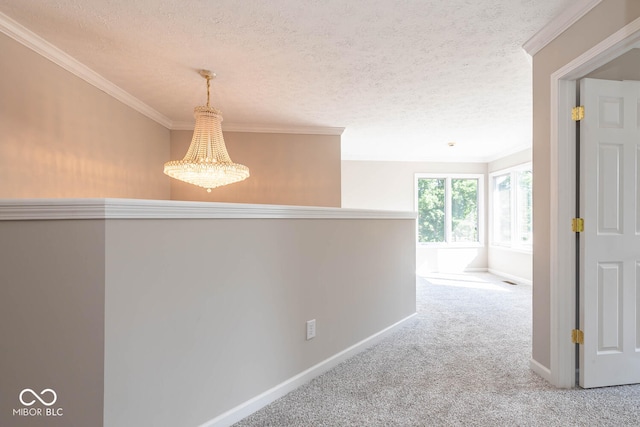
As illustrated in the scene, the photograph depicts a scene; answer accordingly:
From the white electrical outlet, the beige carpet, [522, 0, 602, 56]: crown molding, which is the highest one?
[522, 0, 602, 56]: crown molding

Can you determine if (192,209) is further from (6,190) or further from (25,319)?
(6,190)

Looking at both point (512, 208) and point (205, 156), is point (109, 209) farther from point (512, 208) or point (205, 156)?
point (512, 208)

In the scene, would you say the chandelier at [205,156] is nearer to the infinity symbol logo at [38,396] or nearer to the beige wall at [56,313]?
the beige wall at [56,313]

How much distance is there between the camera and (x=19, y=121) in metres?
2.18

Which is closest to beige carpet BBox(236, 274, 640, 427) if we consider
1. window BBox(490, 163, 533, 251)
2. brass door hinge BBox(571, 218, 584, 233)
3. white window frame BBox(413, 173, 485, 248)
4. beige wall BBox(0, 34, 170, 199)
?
brass door hinge BBox(571, 218, 584, 233)

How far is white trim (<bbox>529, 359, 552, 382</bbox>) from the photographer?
7.07 feet

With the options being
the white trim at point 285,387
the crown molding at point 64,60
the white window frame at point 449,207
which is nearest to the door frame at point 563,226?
the white trim at point 285,387

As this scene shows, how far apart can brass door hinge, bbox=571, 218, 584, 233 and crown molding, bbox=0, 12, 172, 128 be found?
3.84 meters

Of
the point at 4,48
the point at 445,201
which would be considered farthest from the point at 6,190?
the point at 445,201

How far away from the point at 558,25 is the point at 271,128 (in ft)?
11.0

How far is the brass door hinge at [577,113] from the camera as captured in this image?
6.67 ft

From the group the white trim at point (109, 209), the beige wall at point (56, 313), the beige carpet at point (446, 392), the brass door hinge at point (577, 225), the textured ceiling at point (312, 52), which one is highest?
the textured ceiling at point (312, 52)

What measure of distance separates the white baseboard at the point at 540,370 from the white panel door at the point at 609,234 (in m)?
0.17

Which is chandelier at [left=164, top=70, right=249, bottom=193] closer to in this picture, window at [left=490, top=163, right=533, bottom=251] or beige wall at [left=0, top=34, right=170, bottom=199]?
beige wall at [left=0, top=34, right=170, bottom=199]
